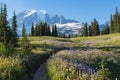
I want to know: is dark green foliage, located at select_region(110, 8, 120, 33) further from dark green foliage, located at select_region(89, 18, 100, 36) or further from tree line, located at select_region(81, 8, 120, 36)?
dark green foliage, located at select_region(89, 18, 100, 36)

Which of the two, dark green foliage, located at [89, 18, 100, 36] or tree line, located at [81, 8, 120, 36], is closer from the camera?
tree line, located at [81, 8, 120, 36]

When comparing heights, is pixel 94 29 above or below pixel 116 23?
below

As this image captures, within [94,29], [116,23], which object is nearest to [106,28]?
[94,29]

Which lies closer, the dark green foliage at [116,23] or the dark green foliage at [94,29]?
the dark green foliage at [116,23]

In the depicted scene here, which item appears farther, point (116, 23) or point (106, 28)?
point (106, 28)

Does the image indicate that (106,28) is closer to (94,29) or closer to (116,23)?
(94,29)

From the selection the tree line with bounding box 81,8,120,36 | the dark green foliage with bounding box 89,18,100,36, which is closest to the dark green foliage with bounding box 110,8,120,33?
the tree line with bounding box 81,8,120,36

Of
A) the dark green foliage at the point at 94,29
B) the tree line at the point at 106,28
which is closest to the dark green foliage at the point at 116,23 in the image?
the tree line at the point at 106,28

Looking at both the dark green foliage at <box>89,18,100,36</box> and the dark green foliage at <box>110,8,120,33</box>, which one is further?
the dark green foliage at <box>89,18,100,36</box>

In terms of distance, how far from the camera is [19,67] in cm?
1702

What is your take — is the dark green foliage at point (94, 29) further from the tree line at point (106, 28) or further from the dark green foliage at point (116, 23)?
the dark green foliage at point (116, 23)

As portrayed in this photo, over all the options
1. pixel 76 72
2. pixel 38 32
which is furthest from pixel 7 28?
pixel 38 32

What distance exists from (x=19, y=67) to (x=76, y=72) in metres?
4.08

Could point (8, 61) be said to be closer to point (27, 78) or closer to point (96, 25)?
point (27, 78)
